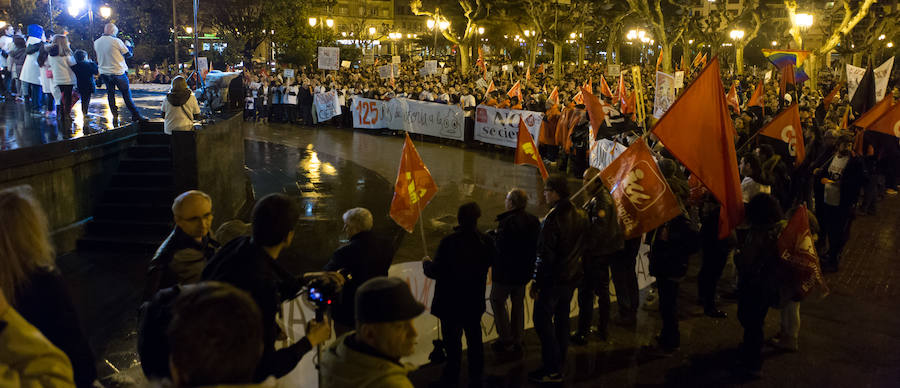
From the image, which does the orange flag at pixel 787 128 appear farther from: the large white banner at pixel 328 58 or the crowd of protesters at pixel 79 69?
the large white banner at pixel 328 58

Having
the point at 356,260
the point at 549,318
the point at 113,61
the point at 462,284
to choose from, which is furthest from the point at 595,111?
the point at 113,61

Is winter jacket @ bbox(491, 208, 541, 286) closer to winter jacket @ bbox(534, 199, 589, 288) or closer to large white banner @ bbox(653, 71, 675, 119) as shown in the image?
winter jacket @ bbox(534, 199, 589, 288)

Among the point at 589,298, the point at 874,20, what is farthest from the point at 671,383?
the point at 874,20

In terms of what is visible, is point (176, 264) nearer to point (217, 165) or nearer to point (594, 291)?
point (594, 291)

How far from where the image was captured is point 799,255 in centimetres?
559

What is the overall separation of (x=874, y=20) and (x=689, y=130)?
34.6 metres

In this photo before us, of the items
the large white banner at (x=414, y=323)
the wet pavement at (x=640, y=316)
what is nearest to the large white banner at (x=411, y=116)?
the wet pavement at (x=640, y=316)

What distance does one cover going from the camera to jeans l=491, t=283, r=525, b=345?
564cm

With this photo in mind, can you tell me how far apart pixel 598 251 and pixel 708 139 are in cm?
135

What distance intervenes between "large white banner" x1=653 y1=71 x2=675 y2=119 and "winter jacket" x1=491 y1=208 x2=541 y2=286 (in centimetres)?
648

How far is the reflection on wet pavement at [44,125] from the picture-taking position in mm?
9195

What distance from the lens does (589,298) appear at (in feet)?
20.0

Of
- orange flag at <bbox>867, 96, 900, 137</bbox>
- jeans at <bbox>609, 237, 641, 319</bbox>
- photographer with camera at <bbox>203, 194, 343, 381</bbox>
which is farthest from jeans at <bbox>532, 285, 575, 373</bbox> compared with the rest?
orange flag at <bbox>867, 96, 900, 137</bbox>

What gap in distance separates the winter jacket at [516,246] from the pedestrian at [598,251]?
558 mm
